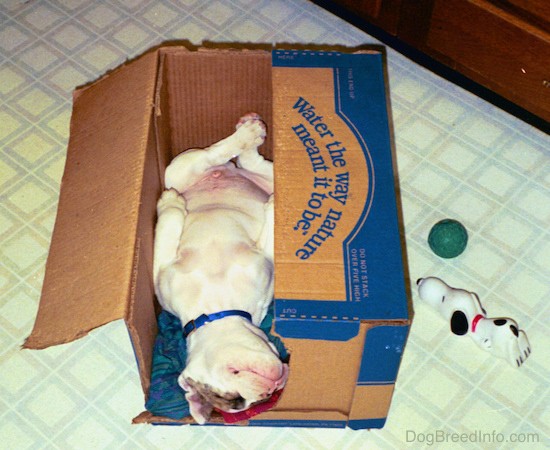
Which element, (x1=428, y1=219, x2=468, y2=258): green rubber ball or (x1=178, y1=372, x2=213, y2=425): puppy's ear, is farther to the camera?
(x1=428, y1=219, x2=468, y2=258): green rubber ball

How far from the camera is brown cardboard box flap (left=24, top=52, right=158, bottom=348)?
4.31 feet

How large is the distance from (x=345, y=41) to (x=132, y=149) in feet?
3.46

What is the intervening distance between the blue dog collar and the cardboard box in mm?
97

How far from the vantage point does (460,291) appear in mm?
1777

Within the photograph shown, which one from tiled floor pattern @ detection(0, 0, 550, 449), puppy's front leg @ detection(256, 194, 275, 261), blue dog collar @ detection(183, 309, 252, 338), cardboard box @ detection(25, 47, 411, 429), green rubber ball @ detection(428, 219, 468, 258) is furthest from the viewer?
green rubber ball @ detection(428, 219, 468, 258)

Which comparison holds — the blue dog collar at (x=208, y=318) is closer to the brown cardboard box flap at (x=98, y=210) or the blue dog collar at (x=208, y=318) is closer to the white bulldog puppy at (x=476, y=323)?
the brown cardboard box flap at (x=98, y=210)

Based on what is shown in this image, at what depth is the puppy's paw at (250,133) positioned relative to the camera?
1716mm

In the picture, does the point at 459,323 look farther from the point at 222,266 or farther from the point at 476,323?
the point at 222,266

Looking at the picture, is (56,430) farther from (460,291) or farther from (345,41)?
(345,41)

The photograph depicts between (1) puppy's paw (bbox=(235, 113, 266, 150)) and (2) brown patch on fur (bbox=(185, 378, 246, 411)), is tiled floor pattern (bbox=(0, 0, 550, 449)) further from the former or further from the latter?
(1) puppy's paw (bbox=(235, 113, 266, 150))

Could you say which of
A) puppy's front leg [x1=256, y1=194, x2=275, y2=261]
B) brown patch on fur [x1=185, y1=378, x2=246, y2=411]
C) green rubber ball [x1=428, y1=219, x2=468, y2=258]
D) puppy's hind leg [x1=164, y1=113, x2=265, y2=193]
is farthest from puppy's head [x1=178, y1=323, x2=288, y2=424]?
green rubber ball [x1=428, y1=219, x2=468, y2=258]

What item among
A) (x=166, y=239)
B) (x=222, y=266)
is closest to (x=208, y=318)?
(x=222, y=266)

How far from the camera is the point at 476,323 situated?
1743 millimetres

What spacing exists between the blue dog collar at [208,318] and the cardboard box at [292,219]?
0.32 feet
